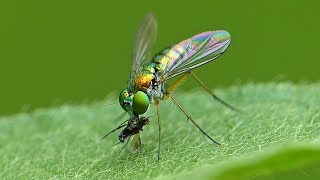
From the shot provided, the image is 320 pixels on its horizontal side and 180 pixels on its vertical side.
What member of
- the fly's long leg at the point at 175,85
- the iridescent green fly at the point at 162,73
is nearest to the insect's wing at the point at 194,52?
the iridescent green fly at the point at 162,73

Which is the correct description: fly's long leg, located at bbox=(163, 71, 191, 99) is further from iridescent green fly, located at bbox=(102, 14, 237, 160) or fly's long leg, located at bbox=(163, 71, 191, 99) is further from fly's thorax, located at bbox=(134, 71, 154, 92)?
fly's thorax, located at bbox=(134, 71, 154, 92)

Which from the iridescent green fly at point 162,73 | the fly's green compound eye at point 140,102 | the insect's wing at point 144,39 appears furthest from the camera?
the insect's wing at point 144,39

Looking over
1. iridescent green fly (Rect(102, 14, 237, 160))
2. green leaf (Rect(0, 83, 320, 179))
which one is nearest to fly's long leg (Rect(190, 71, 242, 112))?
green leaf (Rect(0, 83, 320, 179))

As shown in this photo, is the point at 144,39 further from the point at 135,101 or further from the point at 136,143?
the point at 136,143

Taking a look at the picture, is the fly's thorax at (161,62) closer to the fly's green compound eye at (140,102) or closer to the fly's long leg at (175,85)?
the fly's long leg at (175,85)

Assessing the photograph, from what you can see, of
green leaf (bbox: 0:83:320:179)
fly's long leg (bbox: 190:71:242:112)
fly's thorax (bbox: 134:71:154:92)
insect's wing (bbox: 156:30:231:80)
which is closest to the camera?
green leaf (bbox: 0:83:320:179)

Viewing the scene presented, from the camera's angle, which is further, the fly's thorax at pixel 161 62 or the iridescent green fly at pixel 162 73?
the fly's thorax at pixel 161 62

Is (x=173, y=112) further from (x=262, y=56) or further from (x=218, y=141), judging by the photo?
(x=262, y=56)
